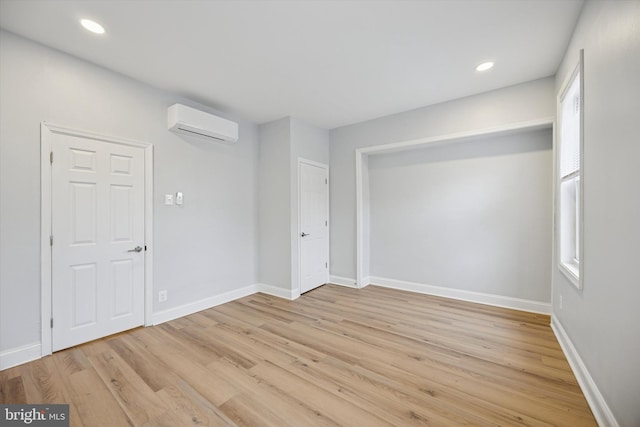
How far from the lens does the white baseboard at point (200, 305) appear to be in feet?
10.1

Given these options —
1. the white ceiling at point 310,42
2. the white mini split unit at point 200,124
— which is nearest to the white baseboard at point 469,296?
the white ceiling at point 310,42

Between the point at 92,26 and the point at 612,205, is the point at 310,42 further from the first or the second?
the point at 612,205

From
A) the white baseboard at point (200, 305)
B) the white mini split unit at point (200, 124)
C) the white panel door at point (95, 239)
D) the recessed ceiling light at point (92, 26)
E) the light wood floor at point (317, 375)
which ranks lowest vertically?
the light wood floor at point (317, 375)

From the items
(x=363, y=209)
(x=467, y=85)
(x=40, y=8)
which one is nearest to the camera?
(x=40, y=8)

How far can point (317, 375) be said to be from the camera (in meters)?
2.08

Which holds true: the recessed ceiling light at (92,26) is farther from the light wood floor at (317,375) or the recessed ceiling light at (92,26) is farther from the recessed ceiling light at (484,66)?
the recessed ceiling light at (484,66)

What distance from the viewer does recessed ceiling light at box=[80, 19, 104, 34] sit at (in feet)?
6.65

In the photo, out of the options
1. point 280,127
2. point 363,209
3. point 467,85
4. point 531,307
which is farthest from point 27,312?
point 531,307

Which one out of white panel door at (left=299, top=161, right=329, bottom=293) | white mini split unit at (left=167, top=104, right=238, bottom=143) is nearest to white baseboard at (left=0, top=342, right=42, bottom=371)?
white mini split unit at (left=167, top=104, right=238, bottom=143)

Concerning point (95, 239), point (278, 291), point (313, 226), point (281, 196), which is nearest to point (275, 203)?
point (281, 196)

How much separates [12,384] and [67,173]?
1.72 meters

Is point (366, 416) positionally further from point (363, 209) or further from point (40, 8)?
point (40, 8)

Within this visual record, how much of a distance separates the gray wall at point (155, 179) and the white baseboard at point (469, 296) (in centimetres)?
228

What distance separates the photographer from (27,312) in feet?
7.38
